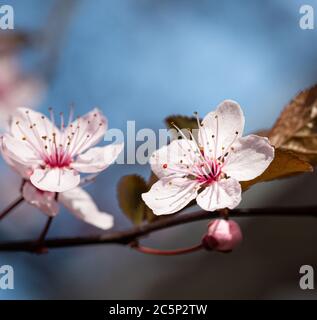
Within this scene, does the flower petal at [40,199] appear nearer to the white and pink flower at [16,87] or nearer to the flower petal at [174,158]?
the flower petal at [174,158]

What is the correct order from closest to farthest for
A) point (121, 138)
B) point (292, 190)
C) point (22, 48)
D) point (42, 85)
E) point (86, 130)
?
point (121, 138) → point (86, 130) → point (22, 48) → point (42, 85) → point (292, 190)

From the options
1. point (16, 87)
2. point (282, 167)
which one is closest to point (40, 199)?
point (282, 167)

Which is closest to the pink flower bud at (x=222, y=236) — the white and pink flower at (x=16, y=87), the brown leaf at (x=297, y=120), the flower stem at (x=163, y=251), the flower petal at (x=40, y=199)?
the flower stem at (x=163, y=251)

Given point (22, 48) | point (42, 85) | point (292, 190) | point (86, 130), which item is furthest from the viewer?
point (292, 190)
